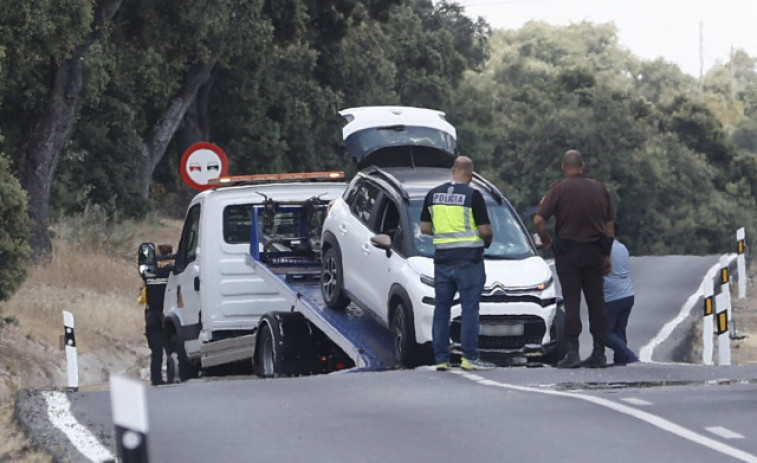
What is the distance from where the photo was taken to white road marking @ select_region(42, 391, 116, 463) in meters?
8.89

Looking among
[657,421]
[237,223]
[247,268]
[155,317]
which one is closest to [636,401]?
[657,421]

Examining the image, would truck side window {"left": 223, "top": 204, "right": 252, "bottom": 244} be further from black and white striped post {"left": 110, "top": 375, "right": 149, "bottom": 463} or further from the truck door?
black and white striped post {"left": 110, "top": 375, "right": 149, "bottom": 463}

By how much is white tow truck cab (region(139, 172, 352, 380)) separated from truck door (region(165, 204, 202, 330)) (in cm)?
1

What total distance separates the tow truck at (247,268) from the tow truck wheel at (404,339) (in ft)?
3.41

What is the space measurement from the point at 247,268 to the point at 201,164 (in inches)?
330

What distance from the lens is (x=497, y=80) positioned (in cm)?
13425

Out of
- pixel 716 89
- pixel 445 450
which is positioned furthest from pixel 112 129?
pixel 716 89

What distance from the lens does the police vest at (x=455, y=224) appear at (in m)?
13.5

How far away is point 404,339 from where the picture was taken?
1418cm

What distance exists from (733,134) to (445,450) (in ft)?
385

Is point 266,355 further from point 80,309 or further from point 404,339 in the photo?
point 80,309

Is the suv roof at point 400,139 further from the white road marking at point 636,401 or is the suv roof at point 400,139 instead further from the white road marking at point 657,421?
the white road marking at point 636,401

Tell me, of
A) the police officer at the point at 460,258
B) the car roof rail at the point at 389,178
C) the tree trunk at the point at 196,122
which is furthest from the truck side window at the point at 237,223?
the tree trunk at the point at 196,122

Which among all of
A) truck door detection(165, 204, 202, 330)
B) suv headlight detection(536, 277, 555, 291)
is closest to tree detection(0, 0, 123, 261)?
truck door detection(165, 204, 202, 330)
